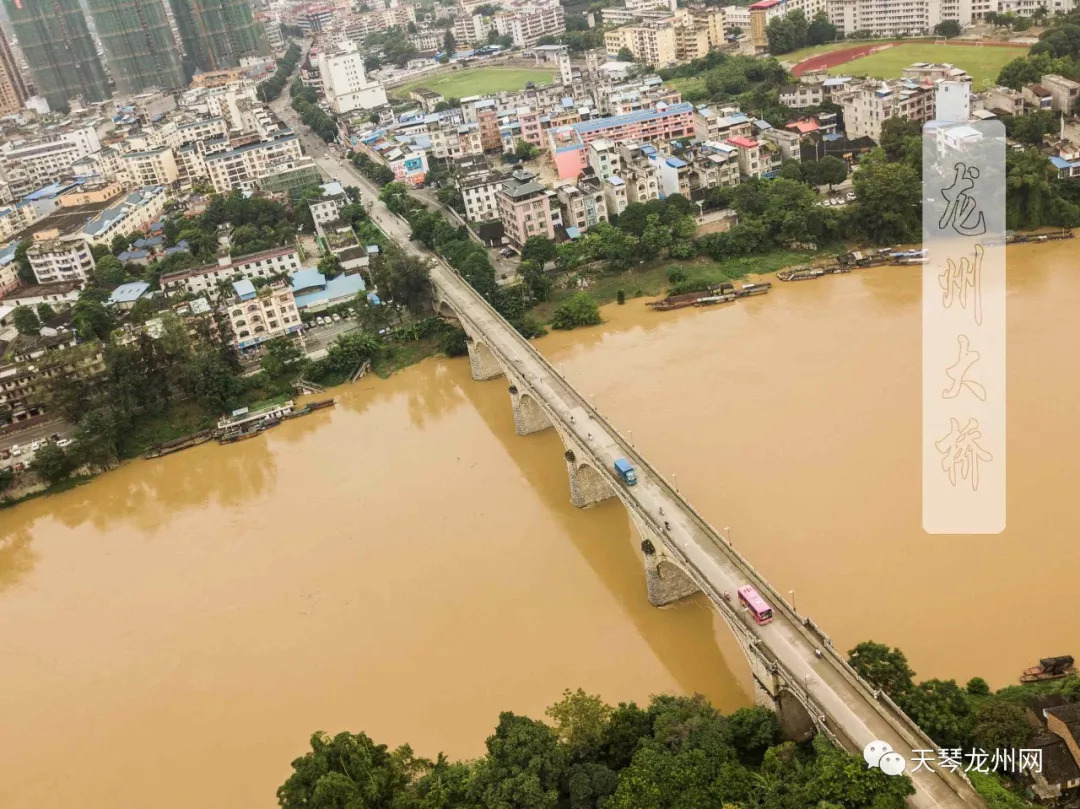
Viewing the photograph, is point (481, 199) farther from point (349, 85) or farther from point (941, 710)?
point (349, 85)

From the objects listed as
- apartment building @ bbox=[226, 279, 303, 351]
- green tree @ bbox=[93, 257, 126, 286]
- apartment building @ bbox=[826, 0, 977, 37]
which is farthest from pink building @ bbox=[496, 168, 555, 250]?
apartment building @ bbox=[826, 0, 977, 37]

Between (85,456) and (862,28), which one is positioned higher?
(862,28)

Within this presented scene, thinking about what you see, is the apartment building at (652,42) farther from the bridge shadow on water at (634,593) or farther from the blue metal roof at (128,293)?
the bridge shadow on water at (634,593)

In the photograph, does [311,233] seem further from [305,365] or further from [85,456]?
[85,456]

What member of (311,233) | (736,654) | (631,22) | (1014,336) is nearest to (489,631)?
(736,654)

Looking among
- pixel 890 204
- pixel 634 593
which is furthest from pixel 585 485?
pixel 890 204

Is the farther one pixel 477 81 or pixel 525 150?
pixel 477 81
